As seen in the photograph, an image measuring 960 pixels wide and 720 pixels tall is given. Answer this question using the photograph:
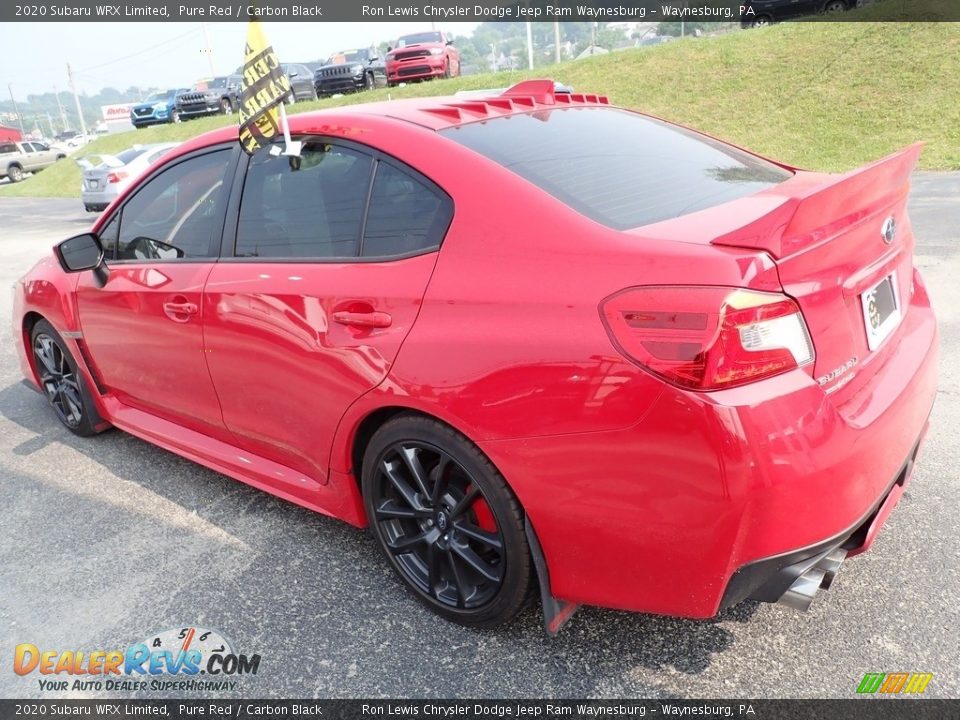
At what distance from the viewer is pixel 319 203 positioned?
8.90ft

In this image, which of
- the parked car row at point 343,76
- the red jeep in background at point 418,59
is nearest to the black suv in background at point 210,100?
the parked car row at point 343,76

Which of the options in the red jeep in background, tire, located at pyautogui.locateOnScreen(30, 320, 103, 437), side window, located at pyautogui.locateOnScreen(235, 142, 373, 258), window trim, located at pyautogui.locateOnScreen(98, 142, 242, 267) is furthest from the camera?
the red jeep in background

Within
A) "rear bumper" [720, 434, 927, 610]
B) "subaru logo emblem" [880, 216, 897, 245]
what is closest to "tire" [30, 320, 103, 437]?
"rear bumper" [720, 434, 927, 610]

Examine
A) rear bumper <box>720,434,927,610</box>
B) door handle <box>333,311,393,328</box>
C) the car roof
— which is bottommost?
rear bumper <box>720,434,927,610</box>

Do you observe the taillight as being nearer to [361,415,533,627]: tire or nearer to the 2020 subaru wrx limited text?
the 2020 subaru wrx limited text

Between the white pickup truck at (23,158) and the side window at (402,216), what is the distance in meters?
39.3

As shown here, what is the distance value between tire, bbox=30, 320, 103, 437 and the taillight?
11.1ft

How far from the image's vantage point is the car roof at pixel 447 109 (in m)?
2.63

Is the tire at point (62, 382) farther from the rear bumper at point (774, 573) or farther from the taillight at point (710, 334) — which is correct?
the rear bumper at point (774, 573)

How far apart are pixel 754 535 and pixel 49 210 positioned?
2258 centimetres

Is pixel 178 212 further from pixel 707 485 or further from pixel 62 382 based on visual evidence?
pixel 707 485

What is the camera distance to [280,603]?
8.69 ft

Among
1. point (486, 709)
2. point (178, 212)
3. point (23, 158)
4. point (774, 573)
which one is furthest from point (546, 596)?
point (23, 158)

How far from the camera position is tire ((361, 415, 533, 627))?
7.16 ft
